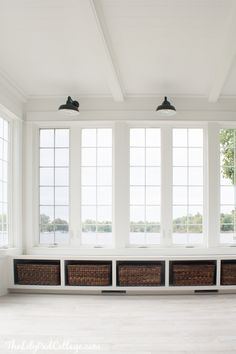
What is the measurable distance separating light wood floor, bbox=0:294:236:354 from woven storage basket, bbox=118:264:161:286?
8.0 inches

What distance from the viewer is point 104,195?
5059mm

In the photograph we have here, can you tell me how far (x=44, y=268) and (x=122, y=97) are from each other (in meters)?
2.84

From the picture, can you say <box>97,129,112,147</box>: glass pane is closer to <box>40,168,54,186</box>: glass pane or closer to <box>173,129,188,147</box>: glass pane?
<box>40,168,54,186</box>: glass pane

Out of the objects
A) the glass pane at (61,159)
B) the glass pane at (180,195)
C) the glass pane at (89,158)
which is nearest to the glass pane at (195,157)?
the glass pane at (180,195)

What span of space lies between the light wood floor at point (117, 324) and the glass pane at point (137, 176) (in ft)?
5.70

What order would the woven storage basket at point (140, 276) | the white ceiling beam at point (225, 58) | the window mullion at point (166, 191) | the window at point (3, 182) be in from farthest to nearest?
1. the window mullion at point (166, 191)
2. the window at point (3, 182)
3. the woven storage basket at point (140, 276)
4. the white ceiling beam at point (225, 58)

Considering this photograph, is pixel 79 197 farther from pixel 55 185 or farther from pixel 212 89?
pixel 212 89

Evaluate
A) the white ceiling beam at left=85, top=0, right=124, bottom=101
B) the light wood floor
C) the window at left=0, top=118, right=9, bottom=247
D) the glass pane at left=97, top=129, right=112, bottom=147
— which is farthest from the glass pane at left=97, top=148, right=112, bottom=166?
the light wood floor

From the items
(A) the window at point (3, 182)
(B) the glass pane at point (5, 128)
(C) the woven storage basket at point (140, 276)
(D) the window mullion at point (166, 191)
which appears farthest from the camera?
(D) the window mullion at point (166, 191)

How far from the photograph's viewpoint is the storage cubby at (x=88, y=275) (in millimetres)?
4547

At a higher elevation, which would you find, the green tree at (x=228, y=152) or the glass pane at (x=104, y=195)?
the green tree at (x=228, y=152)

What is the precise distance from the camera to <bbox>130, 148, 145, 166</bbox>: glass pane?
5074 millimetres

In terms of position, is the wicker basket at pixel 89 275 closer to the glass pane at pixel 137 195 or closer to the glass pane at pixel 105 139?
the glass pane at pixel 137 195

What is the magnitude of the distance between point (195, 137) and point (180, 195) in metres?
0.99
